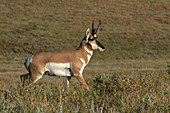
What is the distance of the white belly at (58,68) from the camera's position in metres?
10.7

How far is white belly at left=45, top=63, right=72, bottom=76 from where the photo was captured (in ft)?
35.2

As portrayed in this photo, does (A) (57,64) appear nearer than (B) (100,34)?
Yes

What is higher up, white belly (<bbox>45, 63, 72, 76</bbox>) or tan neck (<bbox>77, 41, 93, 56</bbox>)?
tan neck (<bbox>77, 41, 93, 56</bbox>)

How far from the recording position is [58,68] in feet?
35.2

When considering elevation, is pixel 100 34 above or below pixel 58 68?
above

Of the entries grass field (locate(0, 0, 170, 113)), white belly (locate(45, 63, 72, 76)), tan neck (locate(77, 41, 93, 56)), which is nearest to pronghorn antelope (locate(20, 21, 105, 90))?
white belly (locate(45, 63, 72, 76))

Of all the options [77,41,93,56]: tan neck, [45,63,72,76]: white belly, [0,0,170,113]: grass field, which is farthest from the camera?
[0,0,170,113]: grass field

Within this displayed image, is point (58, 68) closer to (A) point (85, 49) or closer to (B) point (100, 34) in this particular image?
(A) point (85, 49)

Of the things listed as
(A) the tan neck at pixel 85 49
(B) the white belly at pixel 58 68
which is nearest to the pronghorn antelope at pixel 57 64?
(B) the white belly at pixel 58 68

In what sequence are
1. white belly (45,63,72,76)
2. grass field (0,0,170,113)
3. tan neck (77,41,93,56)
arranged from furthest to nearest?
grass field (0,0,170,113) < tan neck (77,41,93,56) < white belly (45,63,72,76)

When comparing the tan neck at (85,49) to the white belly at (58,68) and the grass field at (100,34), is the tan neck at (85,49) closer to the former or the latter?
the white belly at (58,68)

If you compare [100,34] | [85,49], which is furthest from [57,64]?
[100,34]

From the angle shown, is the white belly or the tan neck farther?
the tan neck

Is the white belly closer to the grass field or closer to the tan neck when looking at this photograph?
the tan neck
